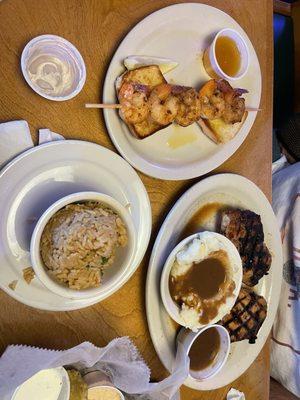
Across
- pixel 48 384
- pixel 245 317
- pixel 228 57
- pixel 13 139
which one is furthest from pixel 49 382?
pixel 228 57

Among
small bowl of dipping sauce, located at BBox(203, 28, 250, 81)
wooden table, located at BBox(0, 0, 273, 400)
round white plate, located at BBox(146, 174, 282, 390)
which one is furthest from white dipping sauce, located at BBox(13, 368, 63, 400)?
small bowl of dipping sauce, located at BBox(203, 28, 250, 81)

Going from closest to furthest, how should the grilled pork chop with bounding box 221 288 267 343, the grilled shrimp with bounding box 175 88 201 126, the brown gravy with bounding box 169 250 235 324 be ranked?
1. the grilled shrimp with bounding box 175 88 201 126
2. the brown gravy with bounding box 169 250 235 324
3. the grilled pork chop with bounding box 221 288 267 343

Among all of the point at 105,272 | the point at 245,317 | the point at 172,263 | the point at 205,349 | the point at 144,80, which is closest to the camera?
the point at 105,272

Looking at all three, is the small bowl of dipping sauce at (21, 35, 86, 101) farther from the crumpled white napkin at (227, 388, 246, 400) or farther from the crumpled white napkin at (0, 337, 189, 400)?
the crumpled white napkin at (227, 388, 246, 400)

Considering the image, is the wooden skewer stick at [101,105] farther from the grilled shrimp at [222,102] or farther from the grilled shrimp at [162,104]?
the grilled shrimp at [222,102]

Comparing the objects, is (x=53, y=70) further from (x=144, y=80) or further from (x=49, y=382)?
(x=49, y=382)
